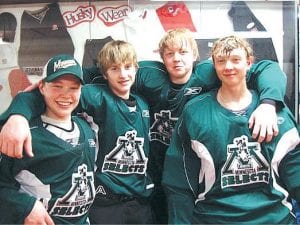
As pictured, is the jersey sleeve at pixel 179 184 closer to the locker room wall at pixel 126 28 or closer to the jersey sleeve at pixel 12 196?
the locker room wall at pixel 126 28

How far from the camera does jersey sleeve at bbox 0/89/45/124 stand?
3.70 feet

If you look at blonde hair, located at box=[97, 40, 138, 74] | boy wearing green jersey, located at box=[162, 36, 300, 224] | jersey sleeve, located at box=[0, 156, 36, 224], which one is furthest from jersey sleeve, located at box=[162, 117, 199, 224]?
jersey sleeve, located at box=[0, 156, 36, 224]

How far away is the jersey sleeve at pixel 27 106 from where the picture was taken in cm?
113

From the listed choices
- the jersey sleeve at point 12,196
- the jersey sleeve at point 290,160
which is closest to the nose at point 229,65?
the jersey sleeve at point 290,160

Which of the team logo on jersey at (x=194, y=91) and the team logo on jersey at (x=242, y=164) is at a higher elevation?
the team logo on jersey at (x=194, y=91)

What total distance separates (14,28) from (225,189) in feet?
2.69

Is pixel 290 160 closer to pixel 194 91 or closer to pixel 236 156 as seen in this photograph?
pixel 236 156

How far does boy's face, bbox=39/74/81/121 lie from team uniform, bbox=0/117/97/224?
38 millimetres

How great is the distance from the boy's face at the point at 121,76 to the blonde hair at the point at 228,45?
0.25 m

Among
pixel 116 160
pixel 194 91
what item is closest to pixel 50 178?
pixel 116 160

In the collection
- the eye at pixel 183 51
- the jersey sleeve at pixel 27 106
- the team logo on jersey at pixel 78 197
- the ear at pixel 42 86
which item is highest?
the eye at pixel 183 51

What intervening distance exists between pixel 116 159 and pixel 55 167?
18 centimetres

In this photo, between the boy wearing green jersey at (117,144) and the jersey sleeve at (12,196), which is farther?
the boy wearing green jersey at (117,144)

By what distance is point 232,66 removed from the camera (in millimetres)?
1122
